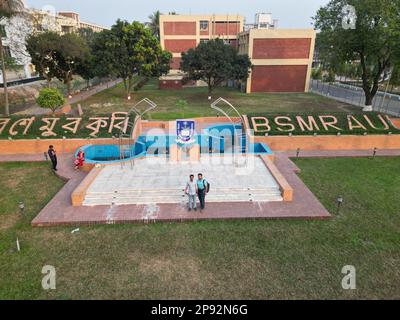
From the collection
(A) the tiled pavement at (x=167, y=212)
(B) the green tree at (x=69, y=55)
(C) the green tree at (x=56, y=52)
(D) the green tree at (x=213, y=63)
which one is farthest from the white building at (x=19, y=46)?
(A) the tiled pavement at (x=167, y=212)

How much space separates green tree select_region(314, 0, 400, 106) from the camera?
22.9 m

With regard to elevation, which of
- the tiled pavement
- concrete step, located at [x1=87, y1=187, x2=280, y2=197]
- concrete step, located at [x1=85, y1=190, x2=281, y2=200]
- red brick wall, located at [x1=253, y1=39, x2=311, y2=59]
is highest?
red brick wall, located at [x1=253, y1=39, x2=311, y2=59]

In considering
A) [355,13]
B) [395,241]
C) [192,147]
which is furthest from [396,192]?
[355,13]

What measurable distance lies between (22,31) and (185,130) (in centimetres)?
3294

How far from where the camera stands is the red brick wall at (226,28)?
5500 centimetres

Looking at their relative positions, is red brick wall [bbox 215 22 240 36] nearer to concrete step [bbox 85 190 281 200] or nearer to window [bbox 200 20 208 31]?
window [bbox 200 20 208 31]

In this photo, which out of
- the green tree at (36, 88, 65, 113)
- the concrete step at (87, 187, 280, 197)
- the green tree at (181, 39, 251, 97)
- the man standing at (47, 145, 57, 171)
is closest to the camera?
the concrete step at (87, 187, 280, 197)

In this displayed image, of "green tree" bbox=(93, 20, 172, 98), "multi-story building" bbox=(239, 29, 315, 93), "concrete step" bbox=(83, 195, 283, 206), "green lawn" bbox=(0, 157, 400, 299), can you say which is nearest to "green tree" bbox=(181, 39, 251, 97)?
"green tree" bbox=(93, 20, 172, 98)

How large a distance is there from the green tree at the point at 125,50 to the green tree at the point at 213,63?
4533 millimetres

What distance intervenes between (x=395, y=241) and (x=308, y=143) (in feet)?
32.9

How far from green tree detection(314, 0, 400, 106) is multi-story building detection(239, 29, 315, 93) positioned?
46.1ft

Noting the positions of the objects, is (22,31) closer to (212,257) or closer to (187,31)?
(187,31)

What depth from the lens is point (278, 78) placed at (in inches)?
1793
